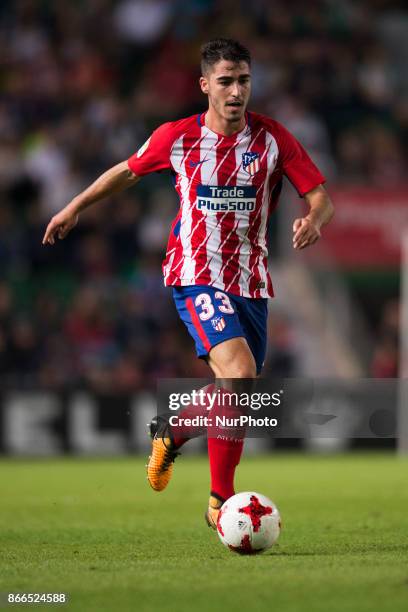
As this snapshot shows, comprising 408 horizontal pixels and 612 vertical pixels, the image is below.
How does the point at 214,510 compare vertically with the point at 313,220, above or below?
below

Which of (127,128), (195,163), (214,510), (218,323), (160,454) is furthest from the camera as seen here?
(127,128)

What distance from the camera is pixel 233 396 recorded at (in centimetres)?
641

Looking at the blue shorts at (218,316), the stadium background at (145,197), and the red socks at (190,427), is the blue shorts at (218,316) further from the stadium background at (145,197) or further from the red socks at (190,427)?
the stadium background at (145,197)

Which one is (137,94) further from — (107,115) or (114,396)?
(114,396)

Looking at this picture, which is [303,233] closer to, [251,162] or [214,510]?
[251,162]

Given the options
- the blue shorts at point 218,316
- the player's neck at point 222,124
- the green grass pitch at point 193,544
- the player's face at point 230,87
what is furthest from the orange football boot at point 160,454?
the player's face at point 230,87

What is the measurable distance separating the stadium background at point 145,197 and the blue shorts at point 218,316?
762 cm

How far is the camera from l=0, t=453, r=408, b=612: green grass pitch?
15.3 feet

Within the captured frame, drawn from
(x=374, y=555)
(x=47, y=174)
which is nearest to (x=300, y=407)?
(x=374, y=555)

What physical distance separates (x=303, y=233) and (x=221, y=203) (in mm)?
699

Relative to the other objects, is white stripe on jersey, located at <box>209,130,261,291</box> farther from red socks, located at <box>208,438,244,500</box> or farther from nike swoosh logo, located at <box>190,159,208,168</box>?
red socks, located at <box>208,438,244,500</box>

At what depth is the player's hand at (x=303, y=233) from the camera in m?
6.09

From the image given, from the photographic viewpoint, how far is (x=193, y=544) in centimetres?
656

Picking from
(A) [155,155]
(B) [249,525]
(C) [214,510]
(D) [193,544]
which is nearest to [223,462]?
(C) [214,510]
